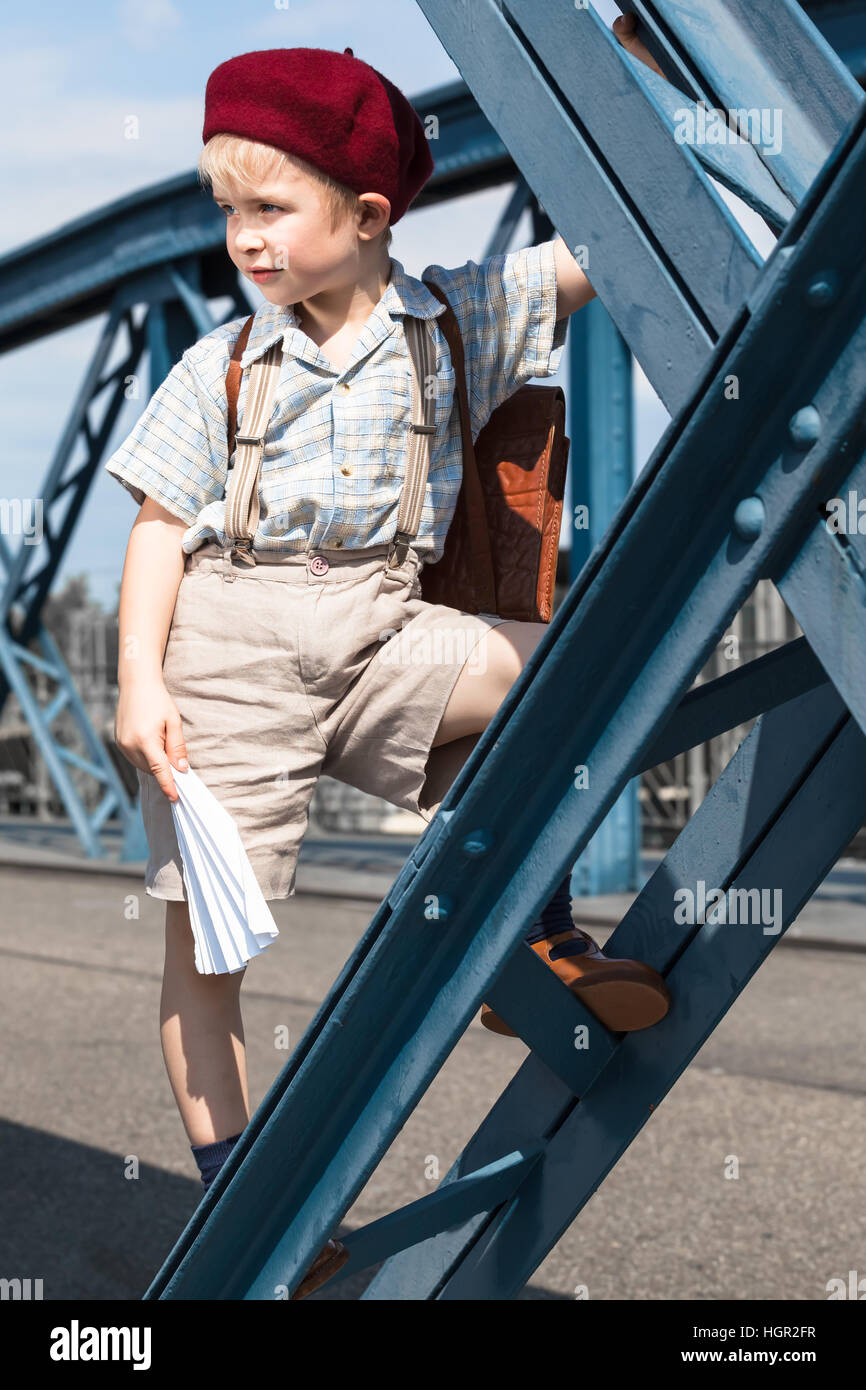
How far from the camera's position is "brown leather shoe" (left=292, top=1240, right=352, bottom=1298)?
62.6 inches

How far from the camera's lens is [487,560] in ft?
5.62

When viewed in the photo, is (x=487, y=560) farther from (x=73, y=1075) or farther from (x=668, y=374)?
(x=73, y=1075)

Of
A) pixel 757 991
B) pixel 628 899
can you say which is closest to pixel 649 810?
pixel 628 899

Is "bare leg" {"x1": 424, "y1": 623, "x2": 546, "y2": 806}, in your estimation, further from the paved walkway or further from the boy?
the paved walkway

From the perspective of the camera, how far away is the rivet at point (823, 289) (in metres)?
1.12

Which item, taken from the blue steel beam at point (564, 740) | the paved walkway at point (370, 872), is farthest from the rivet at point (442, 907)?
the paved walkway at point (370, 872)

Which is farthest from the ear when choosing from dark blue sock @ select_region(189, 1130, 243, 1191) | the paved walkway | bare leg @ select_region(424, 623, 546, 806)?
the paved walkway

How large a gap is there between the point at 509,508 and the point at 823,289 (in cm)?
64

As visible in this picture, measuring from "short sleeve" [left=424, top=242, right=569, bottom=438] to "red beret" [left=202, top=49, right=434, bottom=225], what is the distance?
0.15 metres

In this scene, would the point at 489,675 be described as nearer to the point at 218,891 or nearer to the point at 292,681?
the point at 292,681

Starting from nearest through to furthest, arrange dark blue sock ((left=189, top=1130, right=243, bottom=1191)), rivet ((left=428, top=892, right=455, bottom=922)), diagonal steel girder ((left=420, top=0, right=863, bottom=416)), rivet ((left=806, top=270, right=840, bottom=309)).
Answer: rivet ((left=806, top=270, right=840, bottom=309))
diagonal steel girder ((left=420, top=0, right=863, bottom=416))
rivet ((left=428, top=892, right=455, bottom=922))
dark blue sock ((left=189, top=1130, right=243, bottom=1191))

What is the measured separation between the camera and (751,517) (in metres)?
1.18
